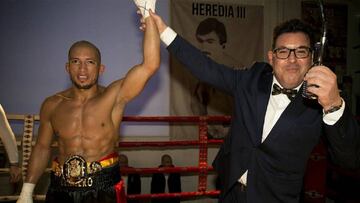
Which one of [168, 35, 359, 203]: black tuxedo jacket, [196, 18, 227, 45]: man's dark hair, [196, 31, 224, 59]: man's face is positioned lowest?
[168, 35, 359, 203]: black tuxedo jacket

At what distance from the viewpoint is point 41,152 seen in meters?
2.11

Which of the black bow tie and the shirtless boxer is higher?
the black bow tie

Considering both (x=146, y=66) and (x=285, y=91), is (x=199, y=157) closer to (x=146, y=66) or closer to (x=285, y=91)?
(x=146, y=66)

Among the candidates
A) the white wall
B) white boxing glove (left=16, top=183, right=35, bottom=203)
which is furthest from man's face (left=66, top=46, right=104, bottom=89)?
the white wall

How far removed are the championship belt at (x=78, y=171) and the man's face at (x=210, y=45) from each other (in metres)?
3.14

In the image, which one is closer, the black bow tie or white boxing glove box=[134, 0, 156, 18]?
the black bow tie

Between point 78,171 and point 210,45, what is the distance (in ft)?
10.8

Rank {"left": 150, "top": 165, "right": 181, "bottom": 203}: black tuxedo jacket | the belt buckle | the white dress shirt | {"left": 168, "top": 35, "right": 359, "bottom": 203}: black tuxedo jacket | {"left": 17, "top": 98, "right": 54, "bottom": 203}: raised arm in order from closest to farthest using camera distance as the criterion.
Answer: {"left": 168, "top": 35, "right": 359, "bottom": 203}: black tuxedo jacket
the white dress shirt
the belt buckle
{"left": 17, "top": 98, "right": 54, "bottom": 203}: raised arm
{"left": 150, "top": 165, "right": 181, "bottom": 203}: black tuxedo jacket

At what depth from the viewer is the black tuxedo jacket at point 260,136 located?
1474mm

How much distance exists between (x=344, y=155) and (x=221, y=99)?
12.0ft

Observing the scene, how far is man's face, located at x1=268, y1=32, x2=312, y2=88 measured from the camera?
59.2 inches

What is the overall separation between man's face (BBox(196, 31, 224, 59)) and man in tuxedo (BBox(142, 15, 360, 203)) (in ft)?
9.85

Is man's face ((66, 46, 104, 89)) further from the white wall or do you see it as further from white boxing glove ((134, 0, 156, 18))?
the white wall

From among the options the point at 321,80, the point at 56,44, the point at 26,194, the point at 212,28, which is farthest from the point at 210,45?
the point at 321,80
